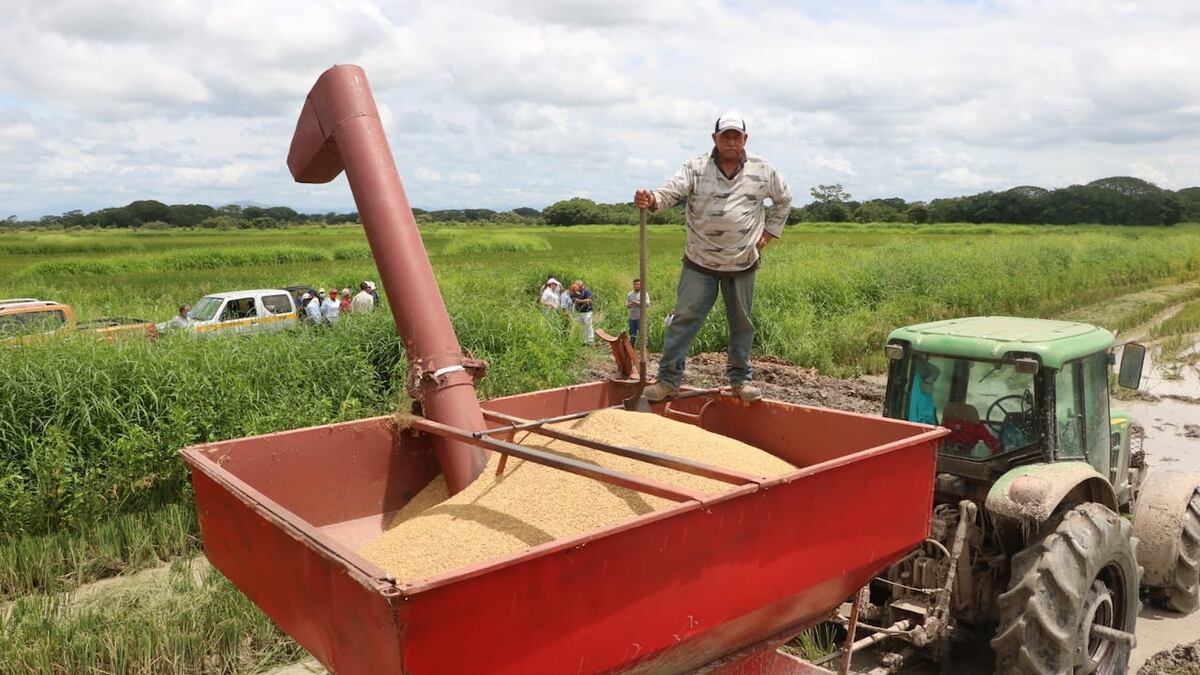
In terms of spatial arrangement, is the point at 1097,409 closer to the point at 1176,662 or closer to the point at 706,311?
the point at 1176,662

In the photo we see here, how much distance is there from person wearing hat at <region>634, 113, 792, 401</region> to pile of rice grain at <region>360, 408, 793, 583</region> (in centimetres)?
79

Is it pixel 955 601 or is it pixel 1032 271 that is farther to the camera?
pixel 1032 271

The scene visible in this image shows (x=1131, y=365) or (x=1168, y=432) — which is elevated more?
(x=1131, y=365)

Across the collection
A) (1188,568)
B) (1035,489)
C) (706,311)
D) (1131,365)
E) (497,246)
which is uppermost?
(706,311)

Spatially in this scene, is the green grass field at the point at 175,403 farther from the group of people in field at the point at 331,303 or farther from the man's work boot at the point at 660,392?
the group of people in field at the point at 331,303

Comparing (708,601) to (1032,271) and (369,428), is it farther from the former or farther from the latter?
(1032,271)

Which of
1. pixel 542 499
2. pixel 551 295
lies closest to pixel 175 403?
pixel 542 499

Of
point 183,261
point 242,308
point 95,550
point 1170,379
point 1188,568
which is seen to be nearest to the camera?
point 1188,568

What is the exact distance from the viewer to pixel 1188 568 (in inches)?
207

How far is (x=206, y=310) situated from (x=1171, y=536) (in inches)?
549

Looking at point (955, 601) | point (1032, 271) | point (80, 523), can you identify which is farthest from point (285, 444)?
point (1032, 271)

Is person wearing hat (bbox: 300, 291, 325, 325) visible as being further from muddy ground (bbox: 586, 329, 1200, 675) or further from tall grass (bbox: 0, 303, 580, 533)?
tall grass (bbox: 0, 303, 580, 533)

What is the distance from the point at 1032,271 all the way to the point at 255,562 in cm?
2567

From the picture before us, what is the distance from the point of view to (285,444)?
3.72 meters
